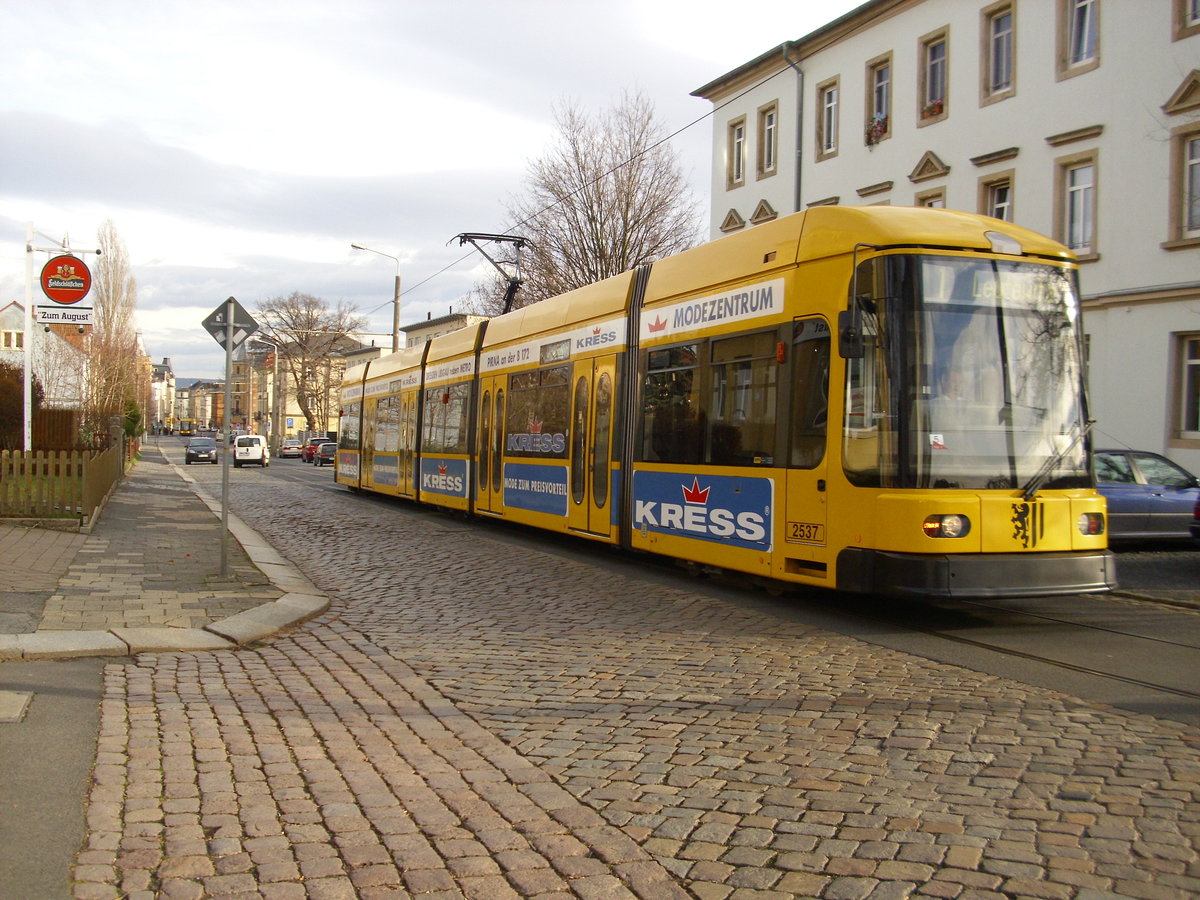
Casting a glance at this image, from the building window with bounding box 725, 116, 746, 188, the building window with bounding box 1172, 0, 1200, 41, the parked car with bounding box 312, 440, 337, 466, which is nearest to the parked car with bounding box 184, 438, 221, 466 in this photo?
the parked car with bounding box 312, 440, 337, 466

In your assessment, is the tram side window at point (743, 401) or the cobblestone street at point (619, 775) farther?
the tram side window at point (743, 401)

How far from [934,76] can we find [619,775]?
24.2 metres

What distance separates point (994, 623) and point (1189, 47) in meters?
15.3

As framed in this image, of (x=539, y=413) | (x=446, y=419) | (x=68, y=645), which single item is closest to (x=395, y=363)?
(x=446, y=419)

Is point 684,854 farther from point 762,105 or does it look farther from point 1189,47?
point 762,105

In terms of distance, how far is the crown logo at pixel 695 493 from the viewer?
10.3m

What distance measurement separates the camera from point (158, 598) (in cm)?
933

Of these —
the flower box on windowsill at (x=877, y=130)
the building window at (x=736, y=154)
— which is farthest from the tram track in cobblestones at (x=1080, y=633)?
the building window at (x=736, y=154)

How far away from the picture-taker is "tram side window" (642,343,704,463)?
34.8ft

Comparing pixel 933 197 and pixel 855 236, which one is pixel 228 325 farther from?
pixel 933 197

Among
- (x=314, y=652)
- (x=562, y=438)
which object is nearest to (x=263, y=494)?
(x=562, y=438)

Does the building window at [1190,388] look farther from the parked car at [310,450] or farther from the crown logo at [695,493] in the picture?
the parked car at [310,450]

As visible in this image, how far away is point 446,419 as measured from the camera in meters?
19.5

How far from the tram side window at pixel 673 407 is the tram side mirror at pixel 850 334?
8.14 feet
